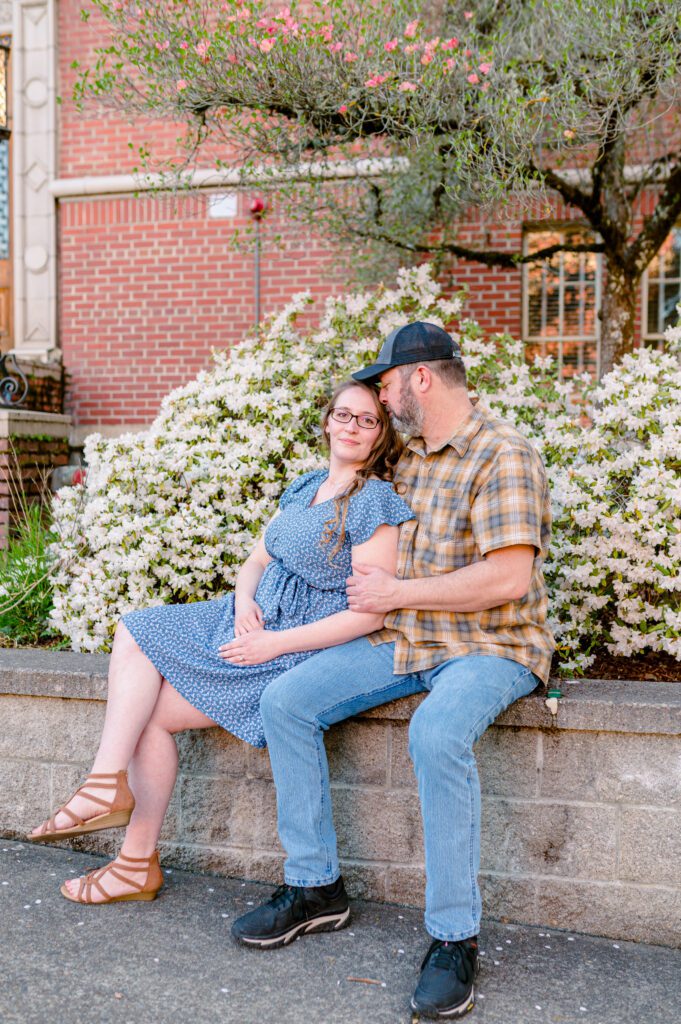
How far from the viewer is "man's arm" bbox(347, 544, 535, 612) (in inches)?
102

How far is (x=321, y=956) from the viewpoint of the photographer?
2609 millimetres

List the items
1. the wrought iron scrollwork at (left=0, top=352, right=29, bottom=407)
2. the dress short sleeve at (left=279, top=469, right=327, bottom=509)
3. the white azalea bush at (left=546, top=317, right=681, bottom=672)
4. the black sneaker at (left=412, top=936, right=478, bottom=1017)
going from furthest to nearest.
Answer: the wrought iron scrollwork at (left=0, top=352, right=29, bottom=407) < the white azalea bush at (left=546, top=317, right=681, bottom=672) < the dress short sleeve at (left=279, top=469, right=327, bottom=509) < the black sneaker at (left=412, top=936, right=478, bottom=1017)

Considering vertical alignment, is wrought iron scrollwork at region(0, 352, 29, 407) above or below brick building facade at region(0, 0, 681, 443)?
below

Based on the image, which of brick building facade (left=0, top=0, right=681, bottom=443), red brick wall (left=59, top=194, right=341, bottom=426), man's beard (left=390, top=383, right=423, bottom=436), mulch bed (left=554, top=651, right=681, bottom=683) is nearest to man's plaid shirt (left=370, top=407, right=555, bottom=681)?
man's beard (left=390, top=383, right=423, bottom=436)

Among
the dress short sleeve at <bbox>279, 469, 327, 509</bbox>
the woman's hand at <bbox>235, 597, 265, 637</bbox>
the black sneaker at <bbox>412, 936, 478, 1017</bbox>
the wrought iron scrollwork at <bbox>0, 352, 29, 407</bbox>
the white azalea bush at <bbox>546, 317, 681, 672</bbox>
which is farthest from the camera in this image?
the wrought iron scrollwork at <bbox>0, 352, 29, 407</bbox>

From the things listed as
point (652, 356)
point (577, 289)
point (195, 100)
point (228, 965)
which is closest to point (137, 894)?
point (228, 965)

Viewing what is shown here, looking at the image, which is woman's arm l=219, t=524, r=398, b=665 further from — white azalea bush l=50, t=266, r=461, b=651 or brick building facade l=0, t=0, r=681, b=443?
brick building facade l=0, t=0, r=681, b=443

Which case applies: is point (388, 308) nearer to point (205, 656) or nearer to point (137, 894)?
point (205, 656)

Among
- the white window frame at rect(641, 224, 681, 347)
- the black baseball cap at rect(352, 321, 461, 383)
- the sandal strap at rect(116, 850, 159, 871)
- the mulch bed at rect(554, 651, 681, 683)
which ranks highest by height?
the white window frame at rect(641, 224, 681, 347)

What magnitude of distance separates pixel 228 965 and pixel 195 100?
378cm

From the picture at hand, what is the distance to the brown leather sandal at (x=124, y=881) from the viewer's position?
287cm

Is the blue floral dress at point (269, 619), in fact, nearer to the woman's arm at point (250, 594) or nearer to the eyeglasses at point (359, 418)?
the woman's arm at point (250, 594)

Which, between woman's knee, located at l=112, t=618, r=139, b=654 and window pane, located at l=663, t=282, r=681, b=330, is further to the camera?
window pane, located at l=663, t=282, r=681, b=330

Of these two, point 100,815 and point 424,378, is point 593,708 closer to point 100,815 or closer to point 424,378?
point 424,378
